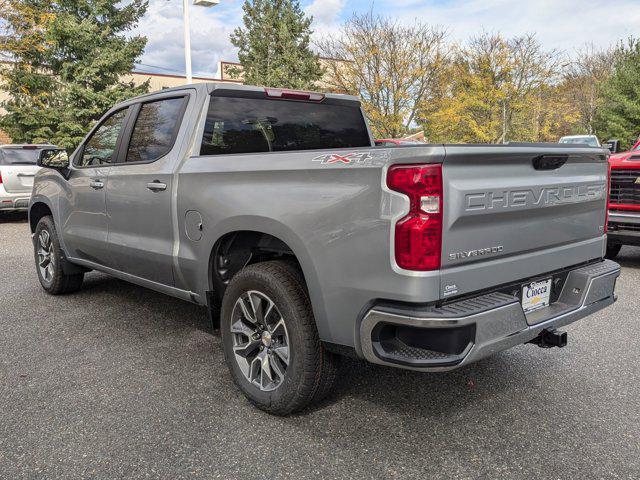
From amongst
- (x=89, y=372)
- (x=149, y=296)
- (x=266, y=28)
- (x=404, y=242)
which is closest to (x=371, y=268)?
(x=404, y=242)

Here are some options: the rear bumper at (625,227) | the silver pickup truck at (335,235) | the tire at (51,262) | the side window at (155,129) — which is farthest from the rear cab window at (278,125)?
the rear bumper at (625,227)

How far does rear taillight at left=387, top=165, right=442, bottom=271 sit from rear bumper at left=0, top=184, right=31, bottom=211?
1161 centimetres

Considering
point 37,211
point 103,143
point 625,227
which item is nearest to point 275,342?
point 103,143

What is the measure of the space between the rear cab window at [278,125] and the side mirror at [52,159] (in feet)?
7.18

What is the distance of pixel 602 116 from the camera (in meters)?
27.5

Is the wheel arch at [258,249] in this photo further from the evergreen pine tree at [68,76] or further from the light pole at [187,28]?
the evergreen pine tree at [68,76]

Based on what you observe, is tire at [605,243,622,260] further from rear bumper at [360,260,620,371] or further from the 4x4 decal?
the 4x4 decal

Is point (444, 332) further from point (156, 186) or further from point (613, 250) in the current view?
point (613, 250)

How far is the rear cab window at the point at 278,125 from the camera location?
376 centimetres

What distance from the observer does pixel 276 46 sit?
29.2m

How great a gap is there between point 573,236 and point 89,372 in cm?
325

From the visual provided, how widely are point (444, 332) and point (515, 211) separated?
759 millimetres

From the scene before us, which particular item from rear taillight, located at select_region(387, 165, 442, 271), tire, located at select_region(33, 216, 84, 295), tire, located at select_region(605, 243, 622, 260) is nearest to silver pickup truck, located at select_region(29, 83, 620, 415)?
rear taillight, located at select_region(387, 165, 442, 271)

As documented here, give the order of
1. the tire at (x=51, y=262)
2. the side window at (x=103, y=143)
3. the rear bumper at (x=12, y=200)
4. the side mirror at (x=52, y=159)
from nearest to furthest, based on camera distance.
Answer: the side window at (x=103, y=143) → the side mirror at (x=52, y=159) → the tire at (x=51, y=262) → the rear bumper at (x=12, y=200)
